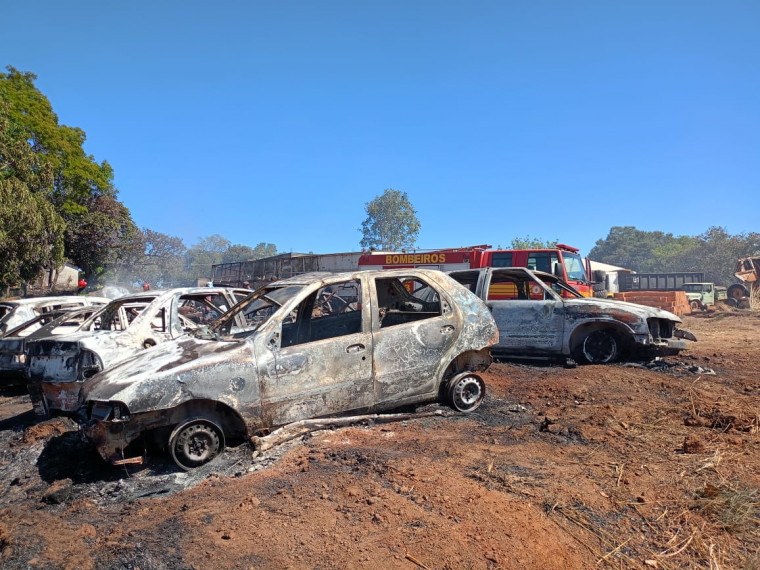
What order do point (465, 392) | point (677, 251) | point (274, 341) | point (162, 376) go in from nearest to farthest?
point (162, 376), point (274, 341), point (465, 392), point (677, 251)

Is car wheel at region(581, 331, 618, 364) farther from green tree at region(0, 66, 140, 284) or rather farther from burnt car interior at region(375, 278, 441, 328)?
green tree at region(0, 66, 140, 284)

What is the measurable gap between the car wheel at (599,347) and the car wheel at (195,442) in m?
6.12

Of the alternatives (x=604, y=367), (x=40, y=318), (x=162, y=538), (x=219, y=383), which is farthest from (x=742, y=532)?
(x=40, y=318)

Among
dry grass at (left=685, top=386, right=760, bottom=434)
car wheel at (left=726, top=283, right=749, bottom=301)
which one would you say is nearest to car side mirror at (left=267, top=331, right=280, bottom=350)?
dry grass at (left=685, top=386, right=760, bottom=434)

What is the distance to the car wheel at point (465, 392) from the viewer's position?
5.37 m

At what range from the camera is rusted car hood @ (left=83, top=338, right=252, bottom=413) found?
3.85 m

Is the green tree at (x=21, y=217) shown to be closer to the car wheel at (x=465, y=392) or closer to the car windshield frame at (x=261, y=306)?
the car windshield frame at (x=261, y=306)

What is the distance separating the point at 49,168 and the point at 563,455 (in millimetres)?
19946

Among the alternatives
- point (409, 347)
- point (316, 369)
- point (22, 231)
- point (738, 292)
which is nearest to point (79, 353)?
point (316, 369)

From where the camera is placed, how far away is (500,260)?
15.2m

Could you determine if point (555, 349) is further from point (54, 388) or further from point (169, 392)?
point (54, 388)

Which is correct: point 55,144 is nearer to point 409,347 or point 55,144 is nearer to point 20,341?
point 20,341

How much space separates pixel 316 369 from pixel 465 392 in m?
1.88

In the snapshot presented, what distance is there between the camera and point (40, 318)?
25.3ft
